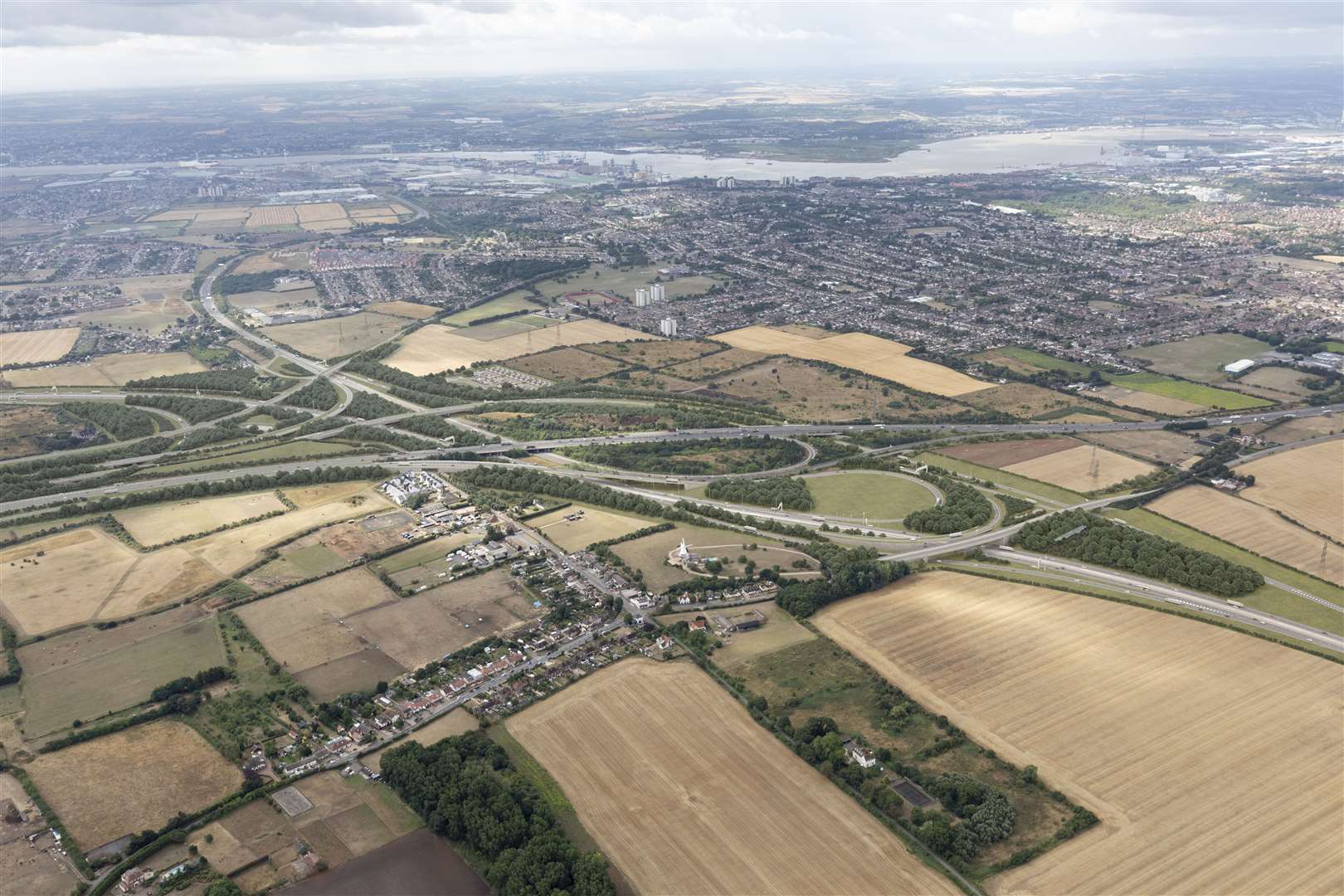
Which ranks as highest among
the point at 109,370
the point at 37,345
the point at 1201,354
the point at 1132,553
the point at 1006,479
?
the point at 1201,354

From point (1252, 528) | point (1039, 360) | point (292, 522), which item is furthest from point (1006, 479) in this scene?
point (292, 522)

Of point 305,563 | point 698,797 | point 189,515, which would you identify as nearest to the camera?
point 698,797

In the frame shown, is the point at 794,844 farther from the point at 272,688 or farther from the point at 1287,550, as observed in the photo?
the point at 1287,550

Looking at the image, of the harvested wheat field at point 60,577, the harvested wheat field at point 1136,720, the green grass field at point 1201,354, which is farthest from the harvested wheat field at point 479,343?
the harvested wheat field at point 1136,720

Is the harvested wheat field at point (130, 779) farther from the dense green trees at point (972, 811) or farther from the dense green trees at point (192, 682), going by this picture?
the dense green trees at point (972, 811)

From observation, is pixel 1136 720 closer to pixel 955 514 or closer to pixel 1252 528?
pixel 955 514

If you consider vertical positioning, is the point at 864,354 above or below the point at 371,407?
above
